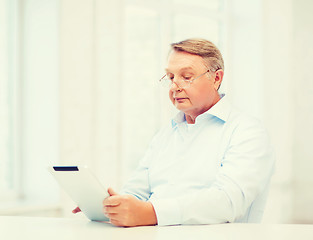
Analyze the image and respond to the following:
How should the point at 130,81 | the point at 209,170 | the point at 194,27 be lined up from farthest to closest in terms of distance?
1. the point at 194,27
2. the point at 130,81
3. the point at 209,170

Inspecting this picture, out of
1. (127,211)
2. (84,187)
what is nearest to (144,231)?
(127,211)

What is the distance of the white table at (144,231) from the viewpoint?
133cm

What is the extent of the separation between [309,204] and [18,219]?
12.6ft

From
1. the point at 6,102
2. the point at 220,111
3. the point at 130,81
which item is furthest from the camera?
the point at 130,81

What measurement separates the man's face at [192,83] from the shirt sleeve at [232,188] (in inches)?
10.3

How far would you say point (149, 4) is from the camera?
15.0 feet

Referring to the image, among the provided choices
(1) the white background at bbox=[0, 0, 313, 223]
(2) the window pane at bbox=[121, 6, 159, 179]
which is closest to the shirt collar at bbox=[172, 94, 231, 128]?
(1) the white background at bbox=[0, 0, 313, 223]

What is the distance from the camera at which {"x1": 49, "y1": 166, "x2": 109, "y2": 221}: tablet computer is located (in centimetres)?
151

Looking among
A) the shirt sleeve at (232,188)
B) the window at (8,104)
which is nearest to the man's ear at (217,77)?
the shirt sleeve at (232,188)

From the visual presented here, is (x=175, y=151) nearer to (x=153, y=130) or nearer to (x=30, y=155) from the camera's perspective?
(x=30, y=155)

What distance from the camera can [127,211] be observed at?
1549 mm

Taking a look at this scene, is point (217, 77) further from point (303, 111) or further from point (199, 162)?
point (303, 111)

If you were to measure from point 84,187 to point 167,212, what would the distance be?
29 cm

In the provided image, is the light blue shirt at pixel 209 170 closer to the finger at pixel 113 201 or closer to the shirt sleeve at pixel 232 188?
the shirt sleeve at pixel 232 188
